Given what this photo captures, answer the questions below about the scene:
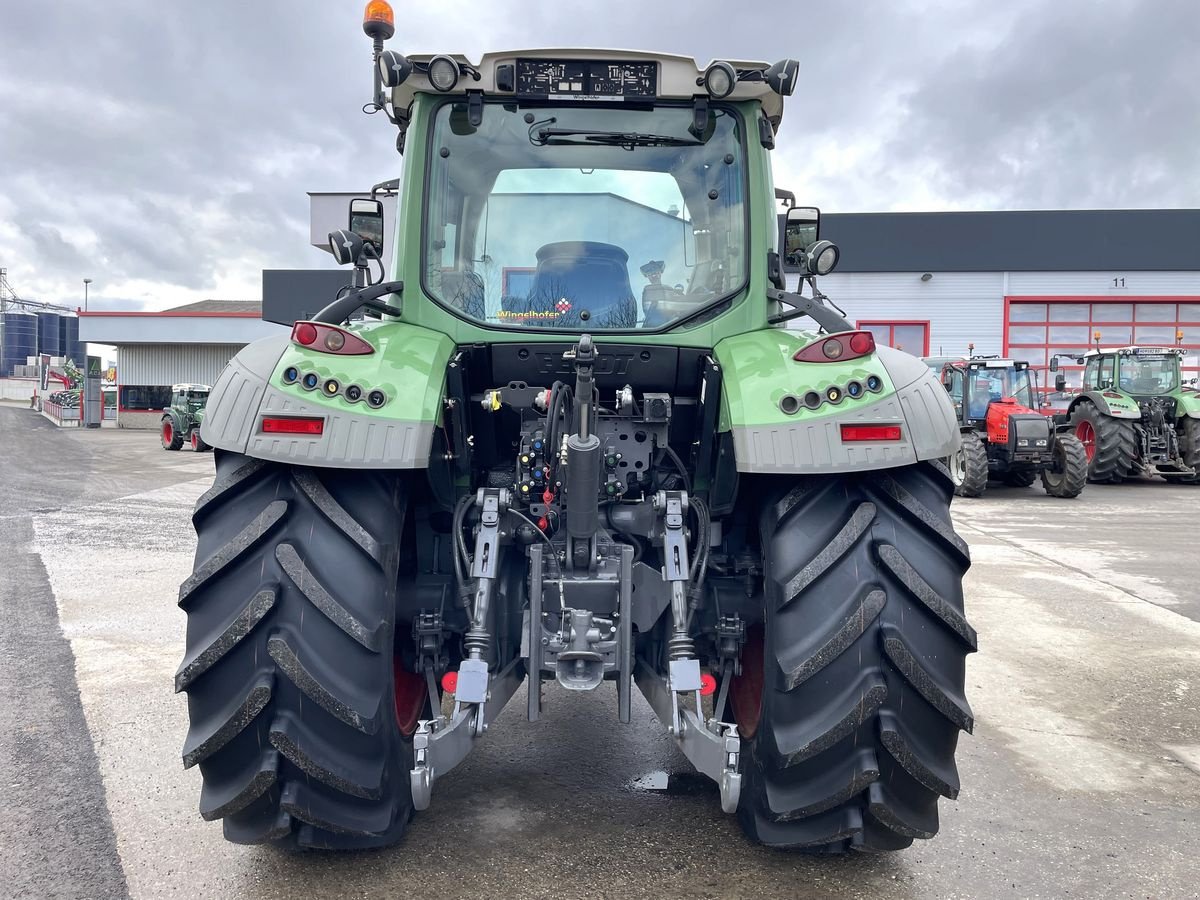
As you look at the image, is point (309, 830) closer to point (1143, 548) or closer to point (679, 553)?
point (679, 553)

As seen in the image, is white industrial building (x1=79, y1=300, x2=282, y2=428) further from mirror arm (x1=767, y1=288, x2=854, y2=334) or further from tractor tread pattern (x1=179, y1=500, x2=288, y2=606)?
tractor tread pattern (x1=179, y1=500, x2=288, y2=606)

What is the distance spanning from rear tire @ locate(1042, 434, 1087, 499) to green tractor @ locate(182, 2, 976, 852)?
1182 cm

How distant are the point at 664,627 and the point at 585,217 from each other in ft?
4.65

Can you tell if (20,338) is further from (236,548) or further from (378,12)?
(236,548)

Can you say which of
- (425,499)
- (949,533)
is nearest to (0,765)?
(425,499)

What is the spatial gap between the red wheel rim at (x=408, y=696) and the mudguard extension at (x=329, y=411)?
0.90m

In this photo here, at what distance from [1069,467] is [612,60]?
41.5ft

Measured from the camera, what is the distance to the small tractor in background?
43.2 feet

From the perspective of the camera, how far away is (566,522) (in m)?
2.60

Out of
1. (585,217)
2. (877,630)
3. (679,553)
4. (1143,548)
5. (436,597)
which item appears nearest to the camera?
(877,630)

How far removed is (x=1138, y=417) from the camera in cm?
1481

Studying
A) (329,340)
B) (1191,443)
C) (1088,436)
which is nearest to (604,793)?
(329,340)

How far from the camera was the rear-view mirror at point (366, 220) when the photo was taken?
324 cm

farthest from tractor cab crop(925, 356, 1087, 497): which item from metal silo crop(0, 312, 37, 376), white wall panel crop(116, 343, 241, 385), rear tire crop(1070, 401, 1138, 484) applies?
metal silo crop(0, 312, 37, 376)
